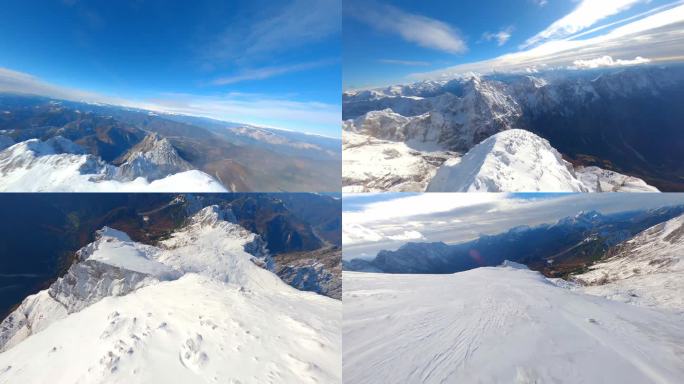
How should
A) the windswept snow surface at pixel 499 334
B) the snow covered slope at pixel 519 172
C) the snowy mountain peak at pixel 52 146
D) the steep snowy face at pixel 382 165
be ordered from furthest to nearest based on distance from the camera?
the steep snowy face at pixel 382 165 → the snowy mountain peak at pixel 52 146 → the snow covered slope at pixel 519 172 → the windswept snow surface at pixel 499 334

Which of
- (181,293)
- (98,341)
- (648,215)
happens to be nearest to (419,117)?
(648,215)

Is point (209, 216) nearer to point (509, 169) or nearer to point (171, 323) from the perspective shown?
point (171, 323)

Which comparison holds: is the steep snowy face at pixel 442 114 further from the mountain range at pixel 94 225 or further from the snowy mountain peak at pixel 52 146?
the snowy mountain peak at pixel 52 146

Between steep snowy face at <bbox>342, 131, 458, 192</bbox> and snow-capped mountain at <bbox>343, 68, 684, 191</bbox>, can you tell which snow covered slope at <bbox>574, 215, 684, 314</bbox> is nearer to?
snow-capped mountain at <bbox>343, 68, 684, 191</bbox>

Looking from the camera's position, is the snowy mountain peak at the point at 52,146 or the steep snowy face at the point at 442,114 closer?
the snowy mountain peak at the point at 52,146

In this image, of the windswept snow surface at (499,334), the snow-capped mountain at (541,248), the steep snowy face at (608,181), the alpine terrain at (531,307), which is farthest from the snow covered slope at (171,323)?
the steep snowy face at (608,181)

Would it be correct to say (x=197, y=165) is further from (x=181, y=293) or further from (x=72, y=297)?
(x=72, y=297)
